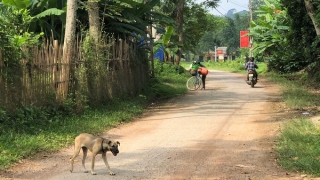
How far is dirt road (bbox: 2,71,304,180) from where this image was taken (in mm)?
6680

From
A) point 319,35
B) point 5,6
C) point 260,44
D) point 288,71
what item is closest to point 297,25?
point 319,35

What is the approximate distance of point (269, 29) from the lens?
29.0m

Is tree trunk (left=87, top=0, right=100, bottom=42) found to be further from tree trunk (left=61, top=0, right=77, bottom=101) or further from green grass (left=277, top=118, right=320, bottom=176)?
green grass (left=277, top=118, right=320, bottom=176)

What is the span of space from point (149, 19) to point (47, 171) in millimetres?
12162

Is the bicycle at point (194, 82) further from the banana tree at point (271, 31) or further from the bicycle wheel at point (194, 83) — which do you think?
the banana tree at point (271, 31)

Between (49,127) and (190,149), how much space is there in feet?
10.5

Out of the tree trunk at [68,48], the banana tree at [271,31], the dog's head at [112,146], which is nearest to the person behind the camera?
the dog's head at [112,146]

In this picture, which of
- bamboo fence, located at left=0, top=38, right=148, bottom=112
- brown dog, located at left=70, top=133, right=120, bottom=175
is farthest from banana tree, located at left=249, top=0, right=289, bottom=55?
brown dog, located at left=70, top=133, right=120, bottom=175

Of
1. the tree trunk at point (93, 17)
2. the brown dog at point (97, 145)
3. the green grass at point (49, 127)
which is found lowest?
the green grass at point (49, 127)

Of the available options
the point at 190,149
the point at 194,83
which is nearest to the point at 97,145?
the point at 190,149

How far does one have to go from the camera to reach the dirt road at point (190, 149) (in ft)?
21.9

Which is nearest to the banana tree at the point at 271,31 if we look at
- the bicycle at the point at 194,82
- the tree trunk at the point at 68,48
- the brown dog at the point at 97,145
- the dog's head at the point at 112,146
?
the bicycle at the point at 194,82

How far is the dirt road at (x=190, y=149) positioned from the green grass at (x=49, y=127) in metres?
0.30

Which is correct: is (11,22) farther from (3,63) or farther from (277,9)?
(277,9)
